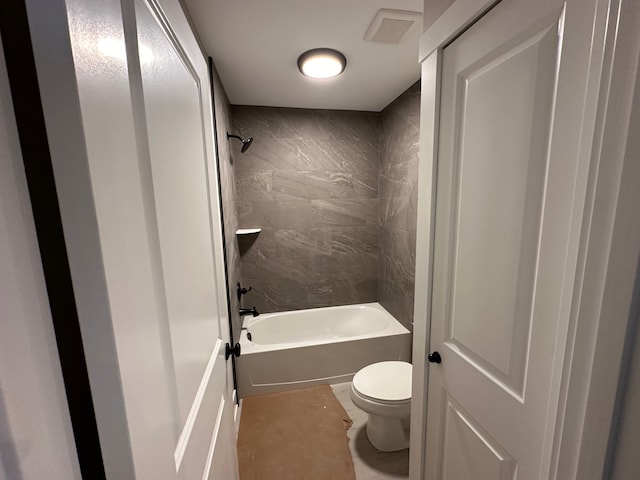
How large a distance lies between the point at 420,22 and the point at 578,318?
4.87 ft

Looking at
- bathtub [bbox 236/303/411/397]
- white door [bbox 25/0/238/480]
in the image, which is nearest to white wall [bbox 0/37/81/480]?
white door [bbox 25/0/238/480]

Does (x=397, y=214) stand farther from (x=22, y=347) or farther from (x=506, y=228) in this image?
(x=22, y=347)

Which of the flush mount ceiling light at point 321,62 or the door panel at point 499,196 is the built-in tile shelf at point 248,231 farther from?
the door panel at point 499,196

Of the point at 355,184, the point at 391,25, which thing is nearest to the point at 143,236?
the point at 391,25

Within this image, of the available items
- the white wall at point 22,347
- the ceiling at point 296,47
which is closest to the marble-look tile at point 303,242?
the ceiling at point 296,47

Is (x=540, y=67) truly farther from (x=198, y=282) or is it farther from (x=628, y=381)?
(x=198, y=282)

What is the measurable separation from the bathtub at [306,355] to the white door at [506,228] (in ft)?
4.06

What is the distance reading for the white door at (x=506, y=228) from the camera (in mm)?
621

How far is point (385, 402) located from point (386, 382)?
0.16 metres

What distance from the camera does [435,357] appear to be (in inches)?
43.4

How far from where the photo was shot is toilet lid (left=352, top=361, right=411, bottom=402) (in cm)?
158

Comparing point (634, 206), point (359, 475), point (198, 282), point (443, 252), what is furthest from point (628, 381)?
point (359, 475)

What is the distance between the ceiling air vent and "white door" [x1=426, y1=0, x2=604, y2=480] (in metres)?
0.55

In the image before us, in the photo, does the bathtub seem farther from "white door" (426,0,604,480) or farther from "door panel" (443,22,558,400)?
"door panel" (443,22,558,400)
